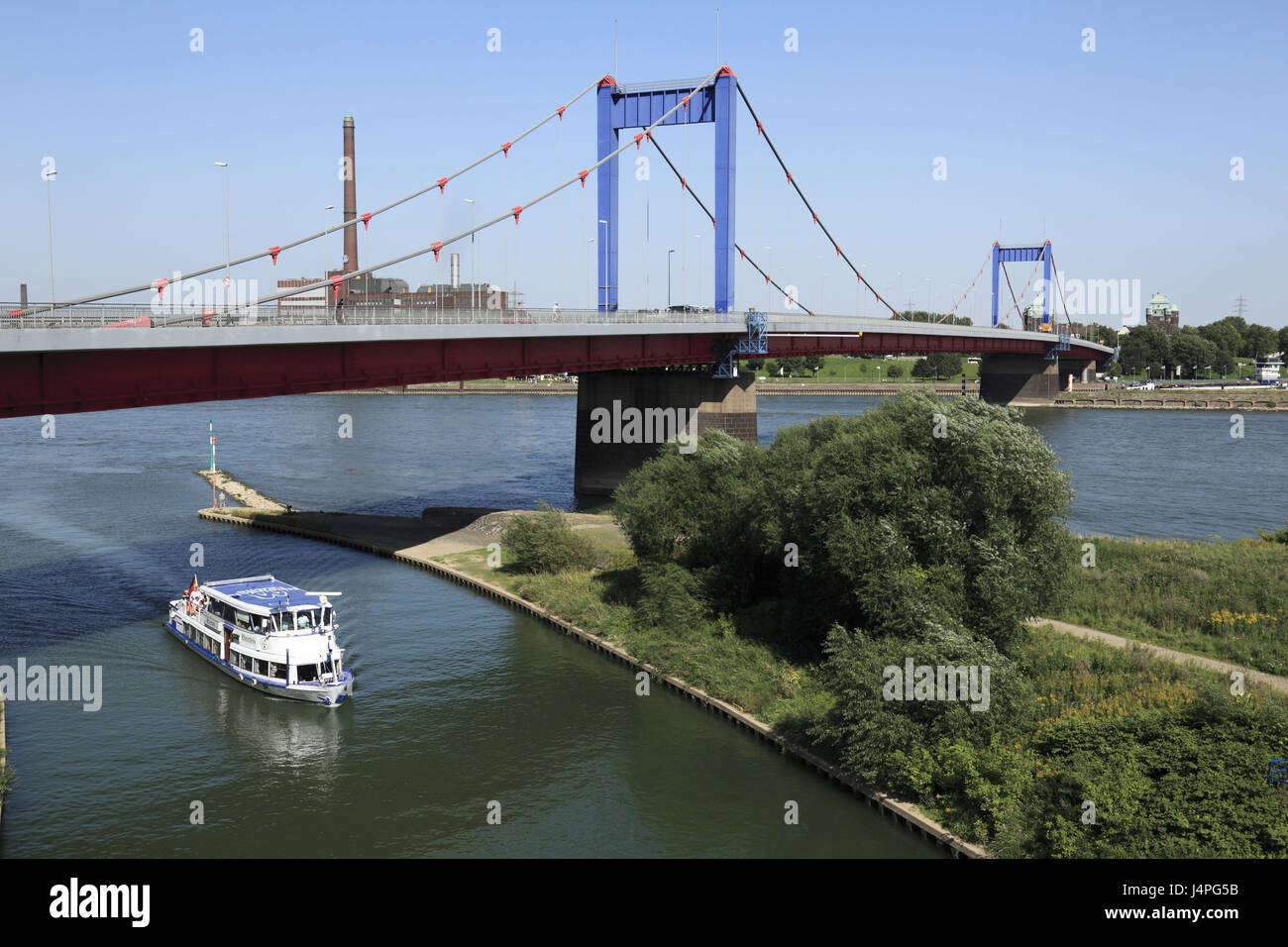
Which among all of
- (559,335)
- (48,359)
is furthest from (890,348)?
(48,359)

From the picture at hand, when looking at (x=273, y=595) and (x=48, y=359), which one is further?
(x=273, y=595)

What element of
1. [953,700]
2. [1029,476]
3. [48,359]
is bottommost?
[953,700]

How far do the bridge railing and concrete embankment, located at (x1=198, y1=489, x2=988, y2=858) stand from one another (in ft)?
31.7

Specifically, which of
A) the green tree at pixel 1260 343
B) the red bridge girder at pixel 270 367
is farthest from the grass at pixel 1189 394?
the red bridge girder at pixel 270 367

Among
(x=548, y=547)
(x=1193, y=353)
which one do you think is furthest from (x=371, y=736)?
(x=1193, y=353)

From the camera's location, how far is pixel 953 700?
23062 millimetres

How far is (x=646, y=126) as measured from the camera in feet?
220

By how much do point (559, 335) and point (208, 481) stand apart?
33.7 m

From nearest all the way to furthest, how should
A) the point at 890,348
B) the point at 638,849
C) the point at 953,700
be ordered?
the point at 638,849
the point at 953,700
the point at 890,348

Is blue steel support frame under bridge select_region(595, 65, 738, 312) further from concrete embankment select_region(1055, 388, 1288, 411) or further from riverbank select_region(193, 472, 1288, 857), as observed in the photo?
concrete embankment select_region(1055, 388, 1288, 411)

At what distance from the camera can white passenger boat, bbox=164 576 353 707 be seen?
29.2 m

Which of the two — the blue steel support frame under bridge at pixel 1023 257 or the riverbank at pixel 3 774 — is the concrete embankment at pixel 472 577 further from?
the blue steel support frame under bridge at pixel 1023 257

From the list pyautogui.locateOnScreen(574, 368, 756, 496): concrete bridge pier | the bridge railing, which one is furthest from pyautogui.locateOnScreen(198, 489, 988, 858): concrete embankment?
pyautogui.locateOnScreen(574, 368, 756, 496): concrete bridge pier
